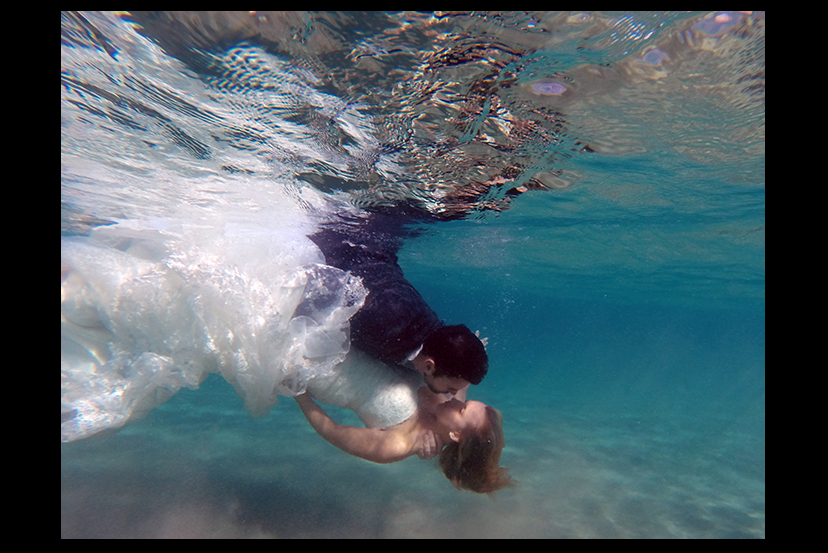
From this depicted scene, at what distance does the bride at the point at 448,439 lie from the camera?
495 centimetres

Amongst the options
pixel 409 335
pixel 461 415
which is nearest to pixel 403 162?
pixel 409 335

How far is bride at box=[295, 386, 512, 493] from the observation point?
4.95 meters

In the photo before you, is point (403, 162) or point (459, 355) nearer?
point (459, 355)

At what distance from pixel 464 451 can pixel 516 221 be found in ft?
35.0

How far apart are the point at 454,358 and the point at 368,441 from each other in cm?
162

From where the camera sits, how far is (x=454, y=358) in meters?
4.64

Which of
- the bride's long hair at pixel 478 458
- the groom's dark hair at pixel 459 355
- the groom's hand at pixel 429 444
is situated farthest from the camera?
the groom's hand at pixel 429 444

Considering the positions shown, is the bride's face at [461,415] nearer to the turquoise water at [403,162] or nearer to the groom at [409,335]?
the groom at [409,335]

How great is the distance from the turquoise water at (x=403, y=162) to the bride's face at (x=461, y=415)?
325 cm

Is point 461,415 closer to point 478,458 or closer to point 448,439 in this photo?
point 448,439

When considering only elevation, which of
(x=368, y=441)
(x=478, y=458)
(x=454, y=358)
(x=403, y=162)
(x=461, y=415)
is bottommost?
(x=368, y=441)

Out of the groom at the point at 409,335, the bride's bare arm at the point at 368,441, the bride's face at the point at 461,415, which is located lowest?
the bride's bare arm at the point at 368,441

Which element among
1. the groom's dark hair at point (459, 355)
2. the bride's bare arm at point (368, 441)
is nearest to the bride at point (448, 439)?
the bride's bare arm at point (368, 441)

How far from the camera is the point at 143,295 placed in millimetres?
5059
